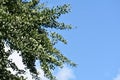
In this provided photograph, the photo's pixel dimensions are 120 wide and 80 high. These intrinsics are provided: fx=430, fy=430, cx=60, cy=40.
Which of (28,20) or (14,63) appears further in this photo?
(14,63)

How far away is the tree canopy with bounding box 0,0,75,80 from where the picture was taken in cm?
1667

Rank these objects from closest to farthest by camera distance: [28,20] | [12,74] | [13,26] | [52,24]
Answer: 1. [13,26]
2. [28,20]
3. [12,74]
4. [52,24]

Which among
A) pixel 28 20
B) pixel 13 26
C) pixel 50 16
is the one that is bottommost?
pixel 13 26

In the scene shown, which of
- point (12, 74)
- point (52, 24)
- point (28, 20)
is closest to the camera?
point (28, 20)

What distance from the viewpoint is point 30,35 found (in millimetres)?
17828

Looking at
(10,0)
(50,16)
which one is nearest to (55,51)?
(50,16)

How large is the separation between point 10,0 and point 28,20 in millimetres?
1466

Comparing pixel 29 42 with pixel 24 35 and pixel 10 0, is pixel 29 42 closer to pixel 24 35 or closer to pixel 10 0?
pixel 24 35

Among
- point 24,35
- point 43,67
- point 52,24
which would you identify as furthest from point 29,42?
point 52,24

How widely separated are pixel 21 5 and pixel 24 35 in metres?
1.78

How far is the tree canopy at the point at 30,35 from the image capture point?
16.7m

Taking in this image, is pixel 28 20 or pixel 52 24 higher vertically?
pixel 52 24

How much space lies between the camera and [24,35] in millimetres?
17359

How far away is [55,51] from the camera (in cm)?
1867
